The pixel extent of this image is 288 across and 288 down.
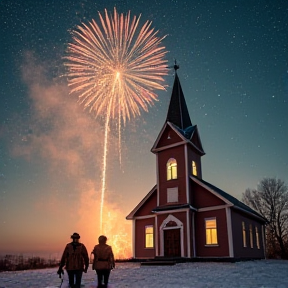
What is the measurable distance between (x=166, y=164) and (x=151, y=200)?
3.59 meters

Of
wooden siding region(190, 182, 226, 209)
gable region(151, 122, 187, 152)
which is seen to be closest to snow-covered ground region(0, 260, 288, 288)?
wooden siding region(190, 182, 226, 209)

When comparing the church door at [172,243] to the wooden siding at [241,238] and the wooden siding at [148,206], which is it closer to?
the wooden siding at [148,206]

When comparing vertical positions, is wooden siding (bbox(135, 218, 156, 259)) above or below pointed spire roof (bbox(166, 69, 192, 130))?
below

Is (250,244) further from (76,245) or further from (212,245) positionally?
(76,245)

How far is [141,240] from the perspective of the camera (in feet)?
91.7

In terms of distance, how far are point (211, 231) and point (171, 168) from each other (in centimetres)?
597

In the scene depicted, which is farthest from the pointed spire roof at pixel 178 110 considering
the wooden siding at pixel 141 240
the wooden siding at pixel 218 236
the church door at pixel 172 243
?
the church door at pixel 172 243

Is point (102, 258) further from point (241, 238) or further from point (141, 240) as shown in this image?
point (141, 240)

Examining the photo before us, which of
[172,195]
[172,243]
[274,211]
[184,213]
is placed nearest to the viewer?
[184,213]

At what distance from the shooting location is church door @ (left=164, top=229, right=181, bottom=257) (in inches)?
958

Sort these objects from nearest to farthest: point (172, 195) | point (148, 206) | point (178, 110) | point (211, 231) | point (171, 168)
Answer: point (211, 231) → point (172, 195) → point (171, 168) → point (148, 206) → point (178, 110)

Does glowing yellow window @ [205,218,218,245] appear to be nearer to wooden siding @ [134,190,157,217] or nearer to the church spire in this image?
wooden siding @ [134,190,157,217]

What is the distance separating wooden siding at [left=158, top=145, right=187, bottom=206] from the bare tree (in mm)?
31193

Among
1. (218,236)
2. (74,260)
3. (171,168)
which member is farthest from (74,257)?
(171,168)
